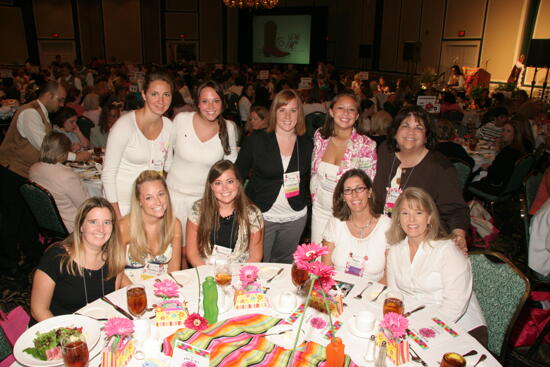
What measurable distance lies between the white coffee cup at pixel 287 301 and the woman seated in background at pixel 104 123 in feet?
12.9

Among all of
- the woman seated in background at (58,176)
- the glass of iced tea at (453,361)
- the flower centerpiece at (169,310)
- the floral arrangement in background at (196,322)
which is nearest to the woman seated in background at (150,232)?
the flower centerpiece at (169,310)

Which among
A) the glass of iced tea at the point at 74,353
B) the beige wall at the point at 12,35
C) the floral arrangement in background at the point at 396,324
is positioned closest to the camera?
the glass of iced tea at the point at 74,353

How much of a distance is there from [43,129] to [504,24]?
1064 cm

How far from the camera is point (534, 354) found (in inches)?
114

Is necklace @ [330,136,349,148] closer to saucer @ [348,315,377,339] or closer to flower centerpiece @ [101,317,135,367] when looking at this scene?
saucer @ [348,315,377,339]

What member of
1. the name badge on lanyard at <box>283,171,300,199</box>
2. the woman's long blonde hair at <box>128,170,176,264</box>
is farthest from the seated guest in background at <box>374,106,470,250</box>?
the woman's long blonde hair at <box>128,170,176,264</box>

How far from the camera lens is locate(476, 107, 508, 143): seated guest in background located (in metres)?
6.21

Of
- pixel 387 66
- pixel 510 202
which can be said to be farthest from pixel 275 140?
pixel 387 66

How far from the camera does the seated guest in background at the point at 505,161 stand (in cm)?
457

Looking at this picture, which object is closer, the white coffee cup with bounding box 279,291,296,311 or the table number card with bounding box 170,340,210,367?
the table number card with bounding box 170,340,210,367

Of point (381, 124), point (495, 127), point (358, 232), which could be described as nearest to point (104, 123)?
point (381, 124)

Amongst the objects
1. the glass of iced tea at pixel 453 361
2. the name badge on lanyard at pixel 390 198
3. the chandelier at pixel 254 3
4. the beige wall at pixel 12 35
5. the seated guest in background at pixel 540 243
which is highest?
the chandelier at pixel 254 3

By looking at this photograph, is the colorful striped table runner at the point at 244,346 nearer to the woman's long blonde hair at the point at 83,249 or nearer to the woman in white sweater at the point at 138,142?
the woman's long blonde hair at the point at 83,249

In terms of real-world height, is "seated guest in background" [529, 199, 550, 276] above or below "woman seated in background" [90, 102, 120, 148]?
below
